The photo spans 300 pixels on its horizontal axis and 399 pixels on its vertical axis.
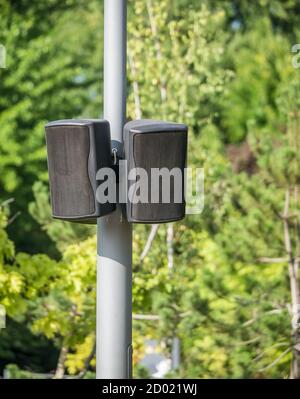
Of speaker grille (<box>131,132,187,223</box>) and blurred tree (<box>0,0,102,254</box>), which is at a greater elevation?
blurred tree (<box>0,0,102,254</box>)

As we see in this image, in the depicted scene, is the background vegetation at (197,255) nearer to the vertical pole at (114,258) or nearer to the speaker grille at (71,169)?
the vertical pole at (114,258)

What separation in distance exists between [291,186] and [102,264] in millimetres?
4065

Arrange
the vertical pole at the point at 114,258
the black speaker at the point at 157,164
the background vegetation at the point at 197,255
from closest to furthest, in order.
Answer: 1. the black speaker at the point at 157,164
2. the vertical pole at the point at 114,258
3. the background vegetation at the point at 197,255

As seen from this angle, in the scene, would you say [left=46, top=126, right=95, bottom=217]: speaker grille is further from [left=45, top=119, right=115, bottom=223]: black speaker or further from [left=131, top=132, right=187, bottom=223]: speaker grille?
[left=131, top=132, right=187, bottom=223]: speaker grille

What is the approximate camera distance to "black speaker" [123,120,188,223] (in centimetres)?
379

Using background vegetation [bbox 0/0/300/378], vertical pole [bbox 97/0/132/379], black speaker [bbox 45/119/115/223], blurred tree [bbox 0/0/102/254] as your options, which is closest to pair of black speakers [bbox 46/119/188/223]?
black speaker [bbox 45/119/115/223]

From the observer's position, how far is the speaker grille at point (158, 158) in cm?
379

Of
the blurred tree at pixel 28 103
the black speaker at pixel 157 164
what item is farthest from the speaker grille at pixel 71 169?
the blurred tree at pixel 28 103

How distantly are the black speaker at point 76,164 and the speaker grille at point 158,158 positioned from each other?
0.17 meters

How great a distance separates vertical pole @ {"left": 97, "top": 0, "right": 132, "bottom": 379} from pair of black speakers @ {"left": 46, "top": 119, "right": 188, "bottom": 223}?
0.88ft

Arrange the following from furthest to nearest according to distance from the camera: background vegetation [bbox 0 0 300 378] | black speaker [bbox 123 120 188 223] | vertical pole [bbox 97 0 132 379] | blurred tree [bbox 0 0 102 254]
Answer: blurred tree [bbox 0 0 102 254] → background vegetation [bbox 0 0 300 378] → vertical pole [bbox 97 0 132 379] → black speaker [bbox 123 120 188 223]

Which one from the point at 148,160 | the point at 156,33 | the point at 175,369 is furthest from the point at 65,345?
the point at 148,160

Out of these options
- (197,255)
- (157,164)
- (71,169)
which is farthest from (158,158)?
(197,255)
